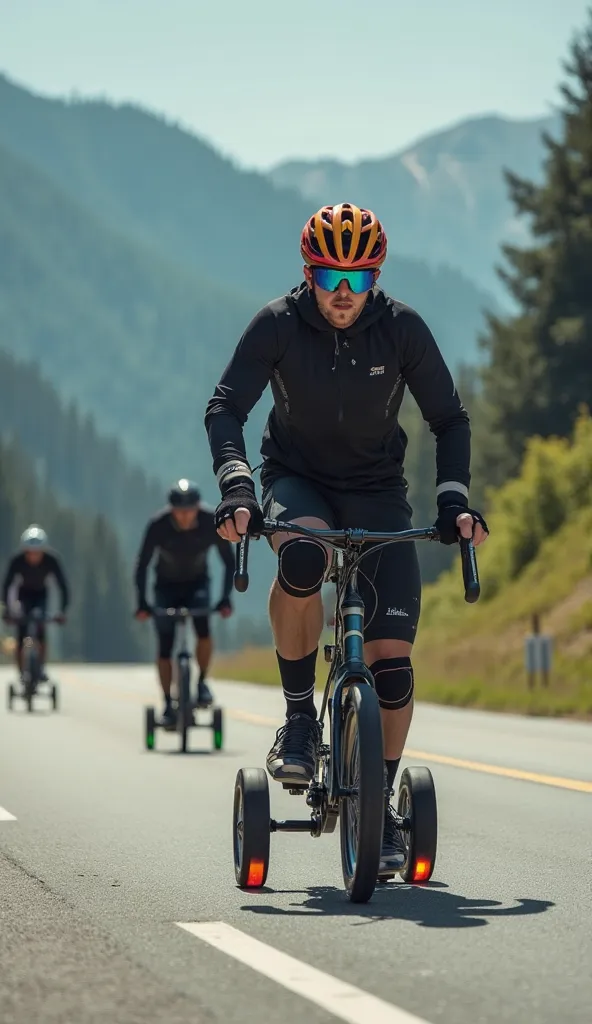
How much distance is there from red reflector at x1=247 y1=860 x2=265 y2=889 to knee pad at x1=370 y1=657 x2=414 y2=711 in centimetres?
70

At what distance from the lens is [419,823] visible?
654cm

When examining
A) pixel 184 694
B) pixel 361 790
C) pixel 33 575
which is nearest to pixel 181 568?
pixel 184 694

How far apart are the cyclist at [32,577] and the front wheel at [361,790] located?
52.1 feet

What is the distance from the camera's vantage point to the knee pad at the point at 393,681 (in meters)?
6.77

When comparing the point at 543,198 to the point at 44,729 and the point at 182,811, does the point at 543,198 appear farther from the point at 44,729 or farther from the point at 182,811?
the point at 182,811

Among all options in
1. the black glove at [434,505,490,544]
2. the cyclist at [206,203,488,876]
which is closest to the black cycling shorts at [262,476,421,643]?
the cyclist at [206,203,488,876]

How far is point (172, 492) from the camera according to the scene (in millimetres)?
15219

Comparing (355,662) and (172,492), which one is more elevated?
(172,492)

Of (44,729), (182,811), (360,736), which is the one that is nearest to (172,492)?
(44,729)

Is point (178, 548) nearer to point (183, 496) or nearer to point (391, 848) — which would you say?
point (183, 496)

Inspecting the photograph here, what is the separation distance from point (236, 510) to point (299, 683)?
808 mm

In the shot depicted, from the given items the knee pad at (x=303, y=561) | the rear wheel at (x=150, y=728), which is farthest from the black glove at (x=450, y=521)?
the rear wheel at (x=150, y=728)

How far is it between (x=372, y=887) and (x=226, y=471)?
1489 millimetres

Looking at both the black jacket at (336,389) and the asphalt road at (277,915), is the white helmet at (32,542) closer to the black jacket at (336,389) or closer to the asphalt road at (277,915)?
the asphalt road at (277,915)
